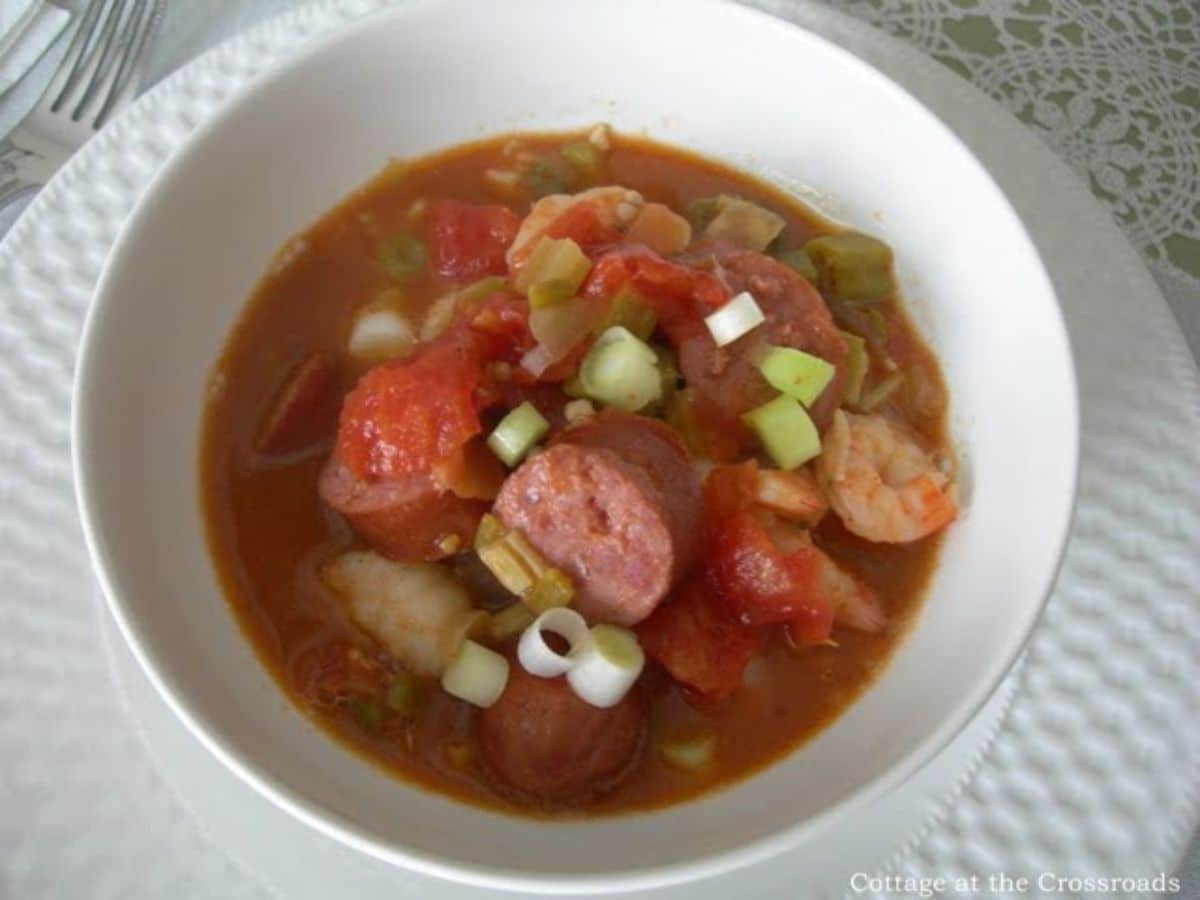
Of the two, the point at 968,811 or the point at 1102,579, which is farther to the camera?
the point at 1102,579

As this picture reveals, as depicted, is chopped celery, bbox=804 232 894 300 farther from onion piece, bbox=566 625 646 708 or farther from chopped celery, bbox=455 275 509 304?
onion piece, bbox=566 625 646 708

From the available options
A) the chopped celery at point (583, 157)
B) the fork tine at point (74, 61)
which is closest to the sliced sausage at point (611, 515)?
the chopped celery at point (583, 157)

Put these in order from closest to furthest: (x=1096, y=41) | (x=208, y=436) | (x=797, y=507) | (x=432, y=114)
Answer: (x=797, y=507), (x=208, y=436), (x=432, y=114), (x=1096, y=41)

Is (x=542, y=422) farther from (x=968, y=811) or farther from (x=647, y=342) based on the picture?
(x=968, y=811)

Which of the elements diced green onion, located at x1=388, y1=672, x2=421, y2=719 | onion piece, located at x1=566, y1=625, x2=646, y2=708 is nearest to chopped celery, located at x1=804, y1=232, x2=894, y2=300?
onion piece, located at x1=566, y1=625, x2=646, y2=708

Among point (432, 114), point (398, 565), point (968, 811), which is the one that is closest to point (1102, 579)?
point (968, 811)

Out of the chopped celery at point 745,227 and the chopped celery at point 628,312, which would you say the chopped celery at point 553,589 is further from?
the chopped celery at point 745,227

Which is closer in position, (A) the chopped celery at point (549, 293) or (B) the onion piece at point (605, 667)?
(B) the onion piece at point (605, 667)
